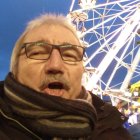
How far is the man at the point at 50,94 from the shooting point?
53.9 inches

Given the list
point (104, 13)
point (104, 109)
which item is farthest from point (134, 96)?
point (104, 109)

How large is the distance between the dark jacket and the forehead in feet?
0.71

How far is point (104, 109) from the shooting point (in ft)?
5.38

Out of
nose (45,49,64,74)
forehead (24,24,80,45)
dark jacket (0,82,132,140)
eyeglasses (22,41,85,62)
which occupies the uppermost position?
forehead (24,24,80,45)

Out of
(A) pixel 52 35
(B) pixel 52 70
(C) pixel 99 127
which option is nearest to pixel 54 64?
(B) pixel 52 70

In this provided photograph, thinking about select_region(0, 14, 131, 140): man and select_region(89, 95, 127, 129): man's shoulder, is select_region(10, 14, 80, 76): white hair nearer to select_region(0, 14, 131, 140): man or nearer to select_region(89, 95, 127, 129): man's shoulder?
select_region(0, 14, 131, 140): man

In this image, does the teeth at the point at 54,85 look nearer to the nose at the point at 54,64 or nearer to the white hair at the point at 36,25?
the nose at the point at 54,64

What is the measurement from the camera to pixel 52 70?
1.45 m

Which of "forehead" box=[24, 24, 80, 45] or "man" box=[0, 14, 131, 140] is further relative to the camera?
"forehead" box=[24, 24, 80, 45]

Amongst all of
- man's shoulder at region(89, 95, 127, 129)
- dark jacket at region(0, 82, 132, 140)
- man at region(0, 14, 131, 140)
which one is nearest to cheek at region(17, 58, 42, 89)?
man at region(0, 14, 131, 140)

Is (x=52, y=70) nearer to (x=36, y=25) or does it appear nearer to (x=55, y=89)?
(x=55, y=89)

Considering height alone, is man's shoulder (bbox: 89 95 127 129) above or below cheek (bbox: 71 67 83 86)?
below

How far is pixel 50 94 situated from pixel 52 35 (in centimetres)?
23

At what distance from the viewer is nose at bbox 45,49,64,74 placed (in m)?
1.45
